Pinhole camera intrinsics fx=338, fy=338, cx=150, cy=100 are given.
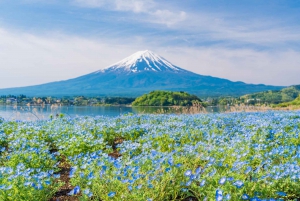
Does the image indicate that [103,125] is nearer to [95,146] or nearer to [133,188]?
[95,146]

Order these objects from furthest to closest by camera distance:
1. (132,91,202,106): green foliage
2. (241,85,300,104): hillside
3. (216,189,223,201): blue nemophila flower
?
(241,85,300,104): hillside
(132,91,202,106): green foliage
(216,189,223,201): blue nemophila flower

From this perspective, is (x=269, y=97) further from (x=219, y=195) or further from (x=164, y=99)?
(x=219, y=195)

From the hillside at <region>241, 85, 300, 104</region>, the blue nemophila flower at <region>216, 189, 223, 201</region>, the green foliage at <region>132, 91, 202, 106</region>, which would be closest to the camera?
the blue nemophila flower at <region>216, 189, 223, 201</region>

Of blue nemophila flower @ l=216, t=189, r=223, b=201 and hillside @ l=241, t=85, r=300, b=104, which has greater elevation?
blue nemophila flower @ l=216, t=189, r=223, b=201

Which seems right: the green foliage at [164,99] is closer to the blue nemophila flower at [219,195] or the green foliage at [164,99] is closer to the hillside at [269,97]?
the hillside at [269,97]

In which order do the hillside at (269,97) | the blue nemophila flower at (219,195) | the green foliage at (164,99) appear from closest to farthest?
the blue nemophila flower at (219,195)
the green foliage at (164,99)
the hillside at (269,97)

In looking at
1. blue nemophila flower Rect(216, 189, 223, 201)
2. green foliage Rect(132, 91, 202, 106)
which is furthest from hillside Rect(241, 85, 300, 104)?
blue nemophila flower Rect(216, 189, 223, 201)

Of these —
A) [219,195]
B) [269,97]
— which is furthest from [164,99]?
[219,195]

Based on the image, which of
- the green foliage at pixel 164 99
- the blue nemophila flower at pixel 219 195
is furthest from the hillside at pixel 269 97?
the blue nemophila flower at pixel 219 195

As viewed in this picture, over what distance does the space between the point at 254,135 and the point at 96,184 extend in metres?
3.87

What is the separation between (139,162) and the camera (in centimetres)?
430

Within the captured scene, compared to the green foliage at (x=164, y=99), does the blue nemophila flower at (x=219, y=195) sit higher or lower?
higher

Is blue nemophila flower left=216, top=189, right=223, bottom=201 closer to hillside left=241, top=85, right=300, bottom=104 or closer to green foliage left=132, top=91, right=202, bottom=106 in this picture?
green foliage left=132, top=91, right=202, bottom=106

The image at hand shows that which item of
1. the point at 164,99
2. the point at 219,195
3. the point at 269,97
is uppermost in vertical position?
the point at 219,195
